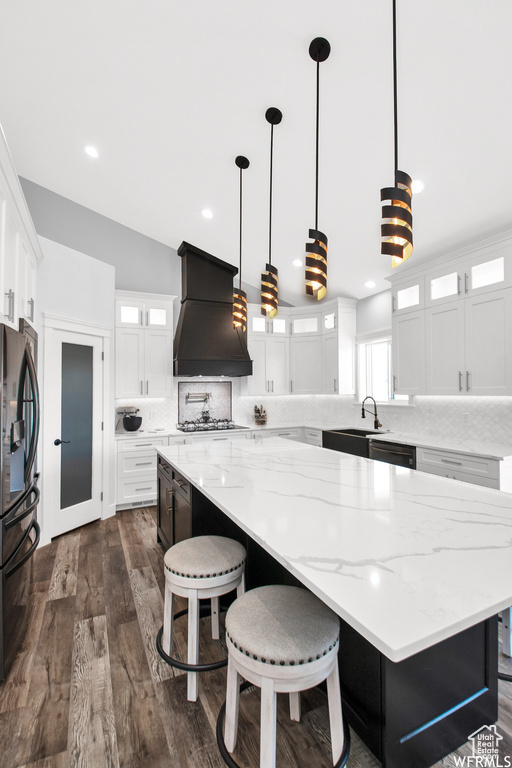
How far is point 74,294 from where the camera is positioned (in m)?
3.79

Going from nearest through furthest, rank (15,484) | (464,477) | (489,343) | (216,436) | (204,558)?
(204,558) < (15,484) < (464,477) < (489,343) < (216,436)

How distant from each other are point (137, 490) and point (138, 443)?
56cm

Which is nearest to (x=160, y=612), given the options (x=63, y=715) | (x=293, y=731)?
(x=63, y=715)

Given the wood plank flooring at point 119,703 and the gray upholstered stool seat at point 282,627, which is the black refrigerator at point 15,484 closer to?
the wood plank flooring at point 119,703

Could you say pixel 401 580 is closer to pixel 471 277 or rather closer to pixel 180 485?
pixel 180 485

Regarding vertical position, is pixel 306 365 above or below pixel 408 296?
below

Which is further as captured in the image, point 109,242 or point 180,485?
point 109,242

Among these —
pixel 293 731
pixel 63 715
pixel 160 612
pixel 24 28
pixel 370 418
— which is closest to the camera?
pixel 293 731

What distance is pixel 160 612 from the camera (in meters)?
2.30

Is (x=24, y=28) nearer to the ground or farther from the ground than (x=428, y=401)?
farther from the ground

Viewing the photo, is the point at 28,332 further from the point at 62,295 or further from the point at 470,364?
the point at 470,364

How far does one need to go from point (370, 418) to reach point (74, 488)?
145 inches

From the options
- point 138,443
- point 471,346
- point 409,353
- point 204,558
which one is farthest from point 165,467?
point 471,346

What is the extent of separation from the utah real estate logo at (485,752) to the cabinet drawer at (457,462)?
1.78 m
